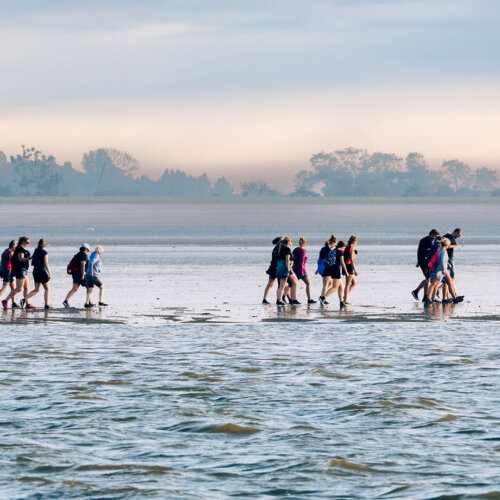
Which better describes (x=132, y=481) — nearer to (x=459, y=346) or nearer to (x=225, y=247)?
(x=459, y=346)

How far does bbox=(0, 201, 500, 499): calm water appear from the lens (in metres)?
8.42

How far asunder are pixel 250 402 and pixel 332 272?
12491mm

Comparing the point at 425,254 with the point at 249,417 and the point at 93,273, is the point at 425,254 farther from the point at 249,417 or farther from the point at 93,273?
the point at 249,417

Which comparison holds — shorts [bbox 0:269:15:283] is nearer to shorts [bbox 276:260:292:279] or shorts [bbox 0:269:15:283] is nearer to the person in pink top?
shorts [bbox 276:260:292:279]

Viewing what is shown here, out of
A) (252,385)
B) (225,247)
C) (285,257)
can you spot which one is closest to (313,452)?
(252,385)

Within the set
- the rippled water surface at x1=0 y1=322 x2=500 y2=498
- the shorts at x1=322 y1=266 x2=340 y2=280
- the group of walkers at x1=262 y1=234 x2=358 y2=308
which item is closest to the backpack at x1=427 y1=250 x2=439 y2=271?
the group of walkers at x1=262 y1=234 x2=358 y2=308

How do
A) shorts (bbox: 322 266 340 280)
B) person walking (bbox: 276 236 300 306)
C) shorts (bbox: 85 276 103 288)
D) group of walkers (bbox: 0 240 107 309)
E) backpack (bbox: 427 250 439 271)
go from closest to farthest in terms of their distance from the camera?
group of walkers (bbox: 0 240 107 309) < shorts (bbox: 85 276 103 288) < person walking (bbox: 276 236 300 306) < shorts (bbox: 322 266 340 280) < backpack (bbox: 427 250 439 271)

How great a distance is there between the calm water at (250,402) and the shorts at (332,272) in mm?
1031

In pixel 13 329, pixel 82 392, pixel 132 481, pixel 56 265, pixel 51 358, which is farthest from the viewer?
pixel 56 265

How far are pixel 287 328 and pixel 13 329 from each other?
4953mm

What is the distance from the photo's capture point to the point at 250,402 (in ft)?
38.3

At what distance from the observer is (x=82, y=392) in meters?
12.3

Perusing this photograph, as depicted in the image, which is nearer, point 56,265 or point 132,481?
point 132,481

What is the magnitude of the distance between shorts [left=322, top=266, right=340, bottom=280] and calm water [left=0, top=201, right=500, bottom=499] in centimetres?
103
